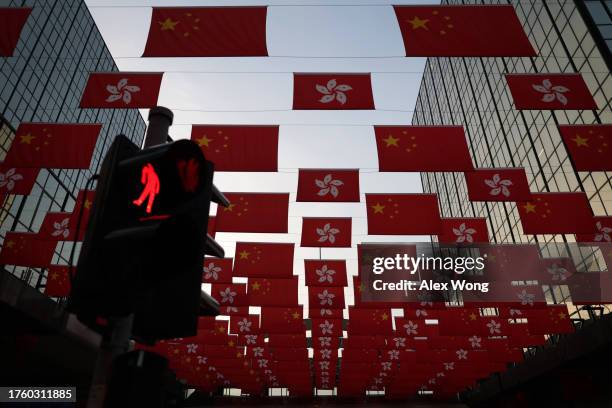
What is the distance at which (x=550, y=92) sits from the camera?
750 cm

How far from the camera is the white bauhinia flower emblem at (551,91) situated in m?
7.45

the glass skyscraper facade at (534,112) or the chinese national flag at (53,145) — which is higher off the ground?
the glass skyscraper facade at (534,112)

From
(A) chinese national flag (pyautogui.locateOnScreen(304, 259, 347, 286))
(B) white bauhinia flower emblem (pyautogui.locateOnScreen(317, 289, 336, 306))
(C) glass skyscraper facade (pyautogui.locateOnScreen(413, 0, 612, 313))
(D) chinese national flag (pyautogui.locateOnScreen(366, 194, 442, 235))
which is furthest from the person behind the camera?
(C) glass skyscraper facade (pyautogui.locateOnScreen(413, 0, 612, 313))

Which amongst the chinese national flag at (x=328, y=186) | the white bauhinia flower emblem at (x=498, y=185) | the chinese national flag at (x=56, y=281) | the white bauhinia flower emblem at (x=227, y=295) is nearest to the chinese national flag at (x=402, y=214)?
the chinese national flag at (x=328, y=186)

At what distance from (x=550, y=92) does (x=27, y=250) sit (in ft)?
46.8

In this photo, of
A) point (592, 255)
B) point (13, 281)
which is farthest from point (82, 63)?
point (592, 255)

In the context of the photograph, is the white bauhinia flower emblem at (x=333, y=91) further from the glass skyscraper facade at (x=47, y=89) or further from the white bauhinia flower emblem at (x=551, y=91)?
the glass skyscraper facade at (x=47, y=89)

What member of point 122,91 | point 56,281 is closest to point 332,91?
point 122,91

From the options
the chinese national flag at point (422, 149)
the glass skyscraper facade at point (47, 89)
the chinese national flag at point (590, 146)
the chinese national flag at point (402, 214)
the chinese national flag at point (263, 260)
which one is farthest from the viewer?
the glass skyscraper facade at point (47, 89)

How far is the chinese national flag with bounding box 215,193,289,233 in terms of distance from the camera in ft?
35.1

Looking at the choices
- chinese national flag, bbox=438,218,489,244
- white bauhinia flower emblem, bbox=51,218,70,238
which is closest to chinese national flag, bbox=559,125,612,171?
chinese national flag, bbox=438,218,489,244

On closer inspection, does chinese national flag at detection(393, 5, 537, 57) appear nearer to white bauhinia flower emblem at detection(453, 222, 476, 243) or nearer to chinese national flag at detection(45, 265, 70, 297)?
white bauhinia flower emblem at detection(453, 222, 476, 243)

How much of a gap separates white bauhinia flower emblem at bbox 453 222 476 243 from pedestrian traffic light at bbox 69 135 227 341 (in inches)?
494

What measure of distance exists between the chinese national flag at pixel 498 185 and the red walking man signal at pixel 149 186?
374 inches
